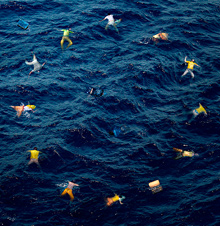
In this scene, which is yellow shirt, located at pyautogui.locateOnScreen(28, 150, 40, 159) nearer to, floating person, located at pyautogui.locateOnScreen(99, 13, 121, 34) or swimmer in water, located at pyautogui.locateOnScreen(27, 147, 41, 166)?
swimmer in water, located at pyautogui.locateOnScreen(27, 147, 41, 166)

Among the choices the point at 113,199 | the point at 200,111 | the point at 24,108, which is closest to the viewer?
the point at 113,199

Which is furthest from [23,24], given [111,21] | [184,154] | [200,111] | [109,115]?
[184,154]

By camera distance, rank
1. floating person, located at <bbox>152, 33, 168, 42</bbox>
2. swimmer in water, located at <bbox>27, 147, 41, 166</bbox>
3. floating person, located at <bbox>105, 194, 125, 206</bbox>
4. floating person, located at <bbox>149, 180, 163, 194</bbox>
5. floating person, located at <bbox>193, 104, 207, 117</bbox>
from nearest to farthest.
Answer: floating person, located at <bbox>105, 194, 125, 206</bbox> → floating person, located at <bbox>149, 180, 163, 194</bbox> → swimmer in water, located at <bbox>27, 147, 41, 166</bbox> → floating person, located at <bbox>193, 104, 207, 117</bbox> → floating person, located at <bbox>152, 33, 168, 42</bbox>

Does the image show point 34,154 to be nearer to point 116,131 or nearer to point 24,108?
point 24,108

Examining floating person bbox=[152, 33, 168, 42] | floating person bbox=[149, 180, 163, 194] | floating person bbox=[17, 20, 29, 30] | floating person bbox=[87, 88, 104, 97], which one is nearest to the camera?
→ floating person bbox=[149, 180, 163, 194]

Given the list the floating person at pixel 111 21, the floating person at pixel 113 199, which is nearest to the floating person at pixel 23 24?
the floating person at pixel 111 21

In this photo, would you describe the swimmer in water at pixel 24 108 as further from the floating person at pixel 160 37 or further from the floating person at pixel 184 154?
the floating person at pixel 160 37

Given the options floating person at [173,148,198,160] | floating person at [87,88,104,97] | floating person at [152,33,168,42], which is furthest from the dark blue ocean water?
floating person at [152,33,168,42]

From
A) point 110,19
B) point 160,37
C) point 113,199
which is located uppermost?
point 110,19
